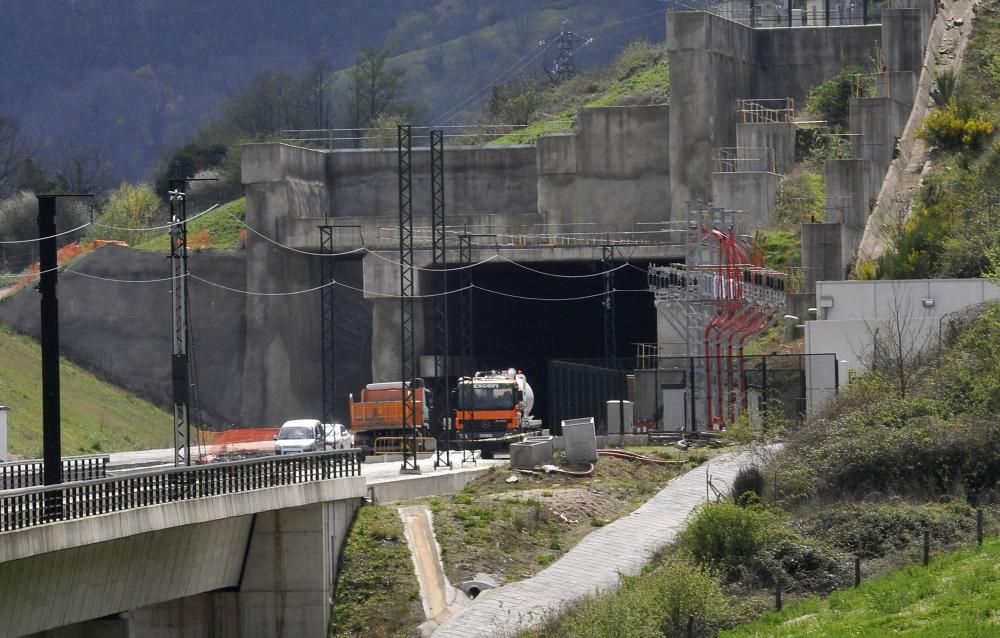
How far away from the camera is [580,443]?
50.4 metres

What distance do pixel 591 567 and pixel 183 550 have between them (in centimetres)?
868

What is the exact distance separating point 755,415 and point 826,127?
33.6 meters

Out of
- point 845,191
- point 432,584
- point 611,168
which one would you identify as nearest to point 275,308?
point 611,168

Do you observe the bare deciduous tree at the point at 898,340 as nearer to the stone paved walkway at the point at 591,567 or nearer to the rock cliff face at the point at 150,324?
the stone paved walkway at the point at 591,567

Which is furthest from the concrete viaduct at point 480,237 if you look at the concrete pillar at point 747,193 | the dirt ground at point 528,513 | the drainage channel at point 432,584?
the drainage channel at point 432,584

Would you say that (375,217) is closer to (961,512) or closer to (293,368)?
(293,368)

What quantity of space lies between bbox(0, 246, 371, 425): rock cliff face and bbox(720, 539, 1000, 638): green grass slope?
174 ft

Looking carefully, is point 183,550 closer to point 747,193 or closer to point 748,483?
point 748,483

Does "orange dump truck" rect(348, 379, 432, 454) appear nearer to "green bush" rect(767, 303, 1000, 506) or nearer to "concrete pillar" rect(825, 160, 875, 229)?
"concrete pillar" rect(825, 160, 875, 229)

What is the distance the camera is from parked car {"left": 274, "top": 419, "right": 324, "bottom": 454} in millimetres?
61719

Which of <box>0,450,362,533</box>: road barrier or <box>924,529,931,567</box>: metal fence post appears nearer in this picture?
<box>0,450,362,533</box>: road barrier

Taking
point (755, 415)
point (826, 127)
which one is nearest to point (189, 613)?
point (755, 415)

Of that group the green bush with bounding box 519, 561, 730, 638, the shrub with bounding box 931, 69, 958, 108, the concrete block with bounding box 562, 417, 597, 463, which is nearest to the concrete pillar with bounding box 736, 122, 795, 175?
the shrub with bounding box 931, 69, 958, 108

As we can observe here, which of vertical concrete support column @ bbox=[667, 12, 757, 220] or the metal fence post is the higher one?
vertical concrete support column @ bbox=[667, 12, 757, 220]
